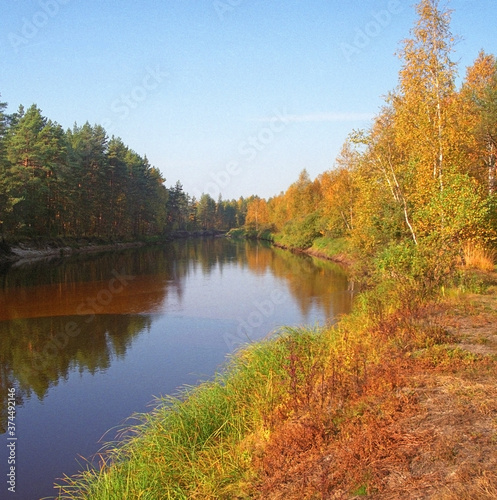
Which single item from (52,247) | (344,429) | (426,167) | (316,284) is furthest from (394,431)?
(52,247)

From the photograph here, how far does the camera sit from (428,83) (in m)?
15.7

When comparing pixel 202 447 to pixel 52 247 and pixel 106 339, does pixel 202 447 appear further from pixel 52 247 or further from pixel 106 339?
pixel 52 247

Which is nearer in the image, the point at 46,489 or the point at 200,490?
the point at 200,490

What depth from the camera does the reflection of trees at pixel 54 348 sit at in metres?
11.6

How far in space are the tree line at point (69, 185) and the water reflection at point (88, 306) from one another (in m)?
7.48

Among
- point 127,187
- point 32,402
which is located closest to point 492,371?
point 32,402

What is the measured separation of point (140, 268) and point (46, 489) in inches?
1213

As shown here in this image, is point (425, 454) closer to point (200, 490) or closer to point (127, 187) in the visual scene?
point (200, 490)

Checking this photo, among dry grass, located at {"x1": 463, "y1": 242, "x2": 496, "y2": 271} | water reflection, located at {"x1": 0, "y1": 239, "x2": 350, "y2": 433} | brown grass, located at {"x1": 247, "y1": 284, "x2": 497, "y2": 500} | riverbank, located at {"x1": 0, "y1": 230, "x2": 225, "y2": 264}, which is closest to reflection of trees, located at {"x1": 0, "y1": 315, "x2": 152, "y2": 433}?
water reflection, located at {"x1": 0, "y1": 239, "x2": 350, "y2": 433}

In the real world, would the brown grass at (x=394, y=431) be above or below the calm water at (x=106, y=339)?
above

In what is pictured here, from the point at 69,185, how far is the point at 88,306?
107ft

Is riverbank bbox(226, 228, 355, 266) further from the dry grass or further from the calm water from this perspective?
the dry grass

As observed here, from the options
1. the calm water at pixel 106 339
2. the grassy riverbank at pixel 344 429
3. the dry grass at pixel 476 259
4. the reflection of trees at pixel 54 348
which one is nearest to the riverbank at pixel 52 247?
the calm water at pixel 106 339

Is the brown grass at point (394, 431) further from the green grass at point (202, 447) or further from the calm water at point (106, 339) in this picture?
the calm water at point (106, 339)
